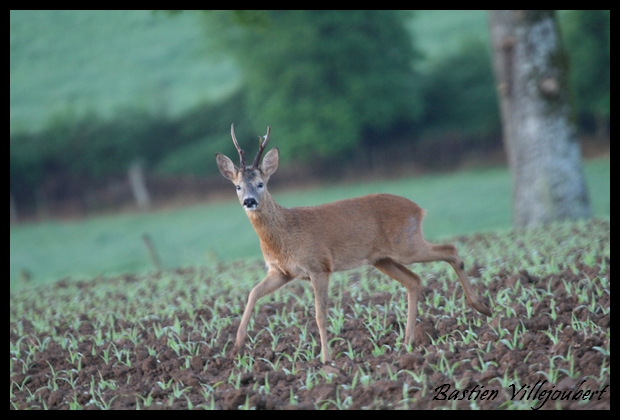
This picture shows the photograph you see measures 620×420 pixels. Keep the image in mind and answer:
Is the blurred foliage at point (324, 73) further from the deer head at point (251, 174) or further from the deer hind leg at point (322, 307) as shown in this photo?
the deer hind leg at point (322, 307)

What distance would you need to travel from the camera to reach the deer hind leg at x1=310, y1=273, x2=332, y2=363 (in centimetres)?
515

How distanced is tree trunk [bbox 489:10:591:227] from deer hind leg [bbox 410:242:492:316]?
533 cm

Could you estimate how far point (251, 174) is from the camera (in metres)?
5.46

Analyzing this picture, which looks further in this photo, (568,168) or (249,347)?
(568,168)

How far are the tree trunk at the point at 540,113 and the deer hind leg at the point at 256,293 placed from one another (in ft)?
20.7

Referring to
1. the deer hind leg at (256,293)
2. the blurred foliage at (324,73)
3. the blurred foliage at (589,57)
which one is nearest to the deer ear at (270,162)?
the deer hind leg at (256,293)

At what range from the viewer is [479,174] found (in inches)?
905

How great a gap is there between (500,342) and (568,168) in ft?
20.9

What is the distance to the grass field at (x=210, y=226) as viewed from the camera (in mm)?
17234

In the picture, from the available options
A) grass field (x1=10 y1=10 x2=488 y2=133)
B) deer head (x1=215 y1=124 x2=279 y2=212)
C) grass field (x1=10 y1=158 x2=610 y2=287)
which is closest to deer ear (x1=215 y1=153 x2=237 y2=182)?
deer head (x1=215 y1=124 x2=279 y2=212)

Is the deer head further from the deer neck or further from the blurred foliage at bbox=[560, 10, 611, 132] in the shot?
the blurred foliage at bbox=[560, 10, 611, 132]
